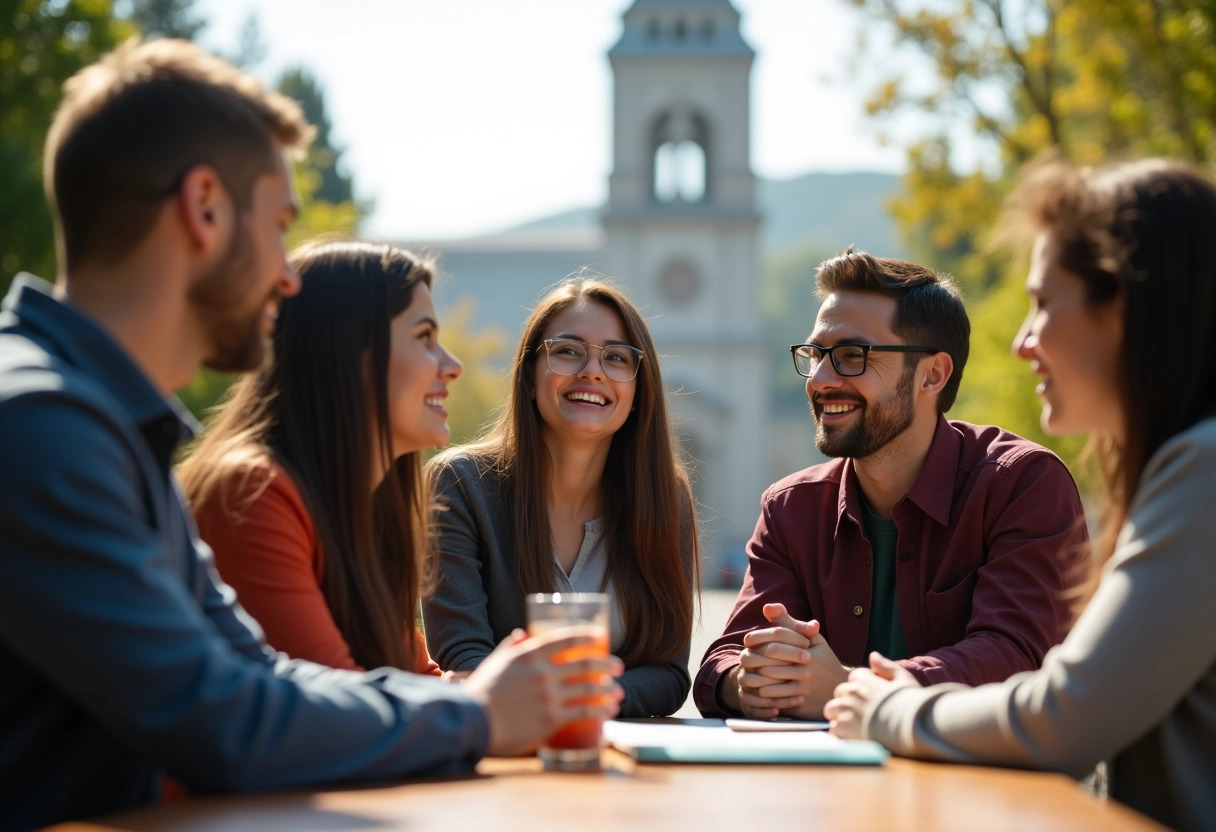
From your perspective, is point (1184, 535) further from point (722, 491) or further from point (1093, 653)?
point (722, 491)

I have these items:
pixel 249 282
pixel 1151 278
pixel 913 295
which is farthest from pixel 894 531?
pixel 249 282

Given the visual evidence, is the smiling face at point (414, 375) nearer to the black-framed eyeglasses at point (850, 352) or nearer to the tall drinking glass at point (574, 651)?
the tall drinking glass at point (574, 651)

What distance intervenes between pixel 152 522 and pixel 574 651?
69cm

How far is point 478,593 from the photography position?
4.37 meters

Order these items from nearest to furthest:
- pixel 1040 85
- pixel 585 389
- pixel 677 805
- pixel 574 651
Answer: pixel 677 805
pixel 574 651
pixel 585 389
pixel 1040 85

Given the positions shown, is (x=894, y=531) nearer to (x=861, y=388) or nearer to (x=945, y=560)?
(x=945, y=560)

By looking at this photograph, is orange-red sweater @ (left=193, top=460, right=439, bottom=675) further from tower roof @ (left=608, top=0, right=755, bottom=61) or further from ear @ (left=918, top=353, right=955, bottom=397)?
tower roof @ (left=608, top=0, right=755, bottom=61)

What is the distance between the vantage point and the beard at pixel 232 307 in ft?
7.47

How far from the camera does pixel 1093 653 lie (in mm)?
2346

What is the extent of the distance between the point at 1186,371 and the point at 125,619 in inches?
67.5

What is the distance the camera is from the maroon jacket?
12.5 ft

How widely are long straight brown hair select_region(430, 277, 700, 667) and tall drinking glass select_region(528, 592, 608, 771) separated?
6.12 feet

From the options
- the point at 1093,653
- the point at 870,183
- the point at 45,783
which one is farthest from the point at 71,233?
the point at 870,183

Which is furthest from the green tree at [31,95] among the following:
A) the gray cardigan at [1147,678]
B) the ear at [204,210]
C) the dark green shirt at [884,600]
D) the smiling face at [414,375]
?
the gray cardigan at [1147,678]
